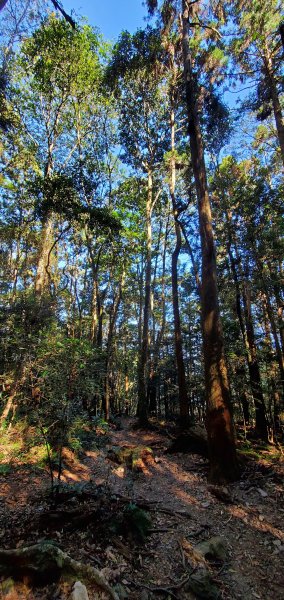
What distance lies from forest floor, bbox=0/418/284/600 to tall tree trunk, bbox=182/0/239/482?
50cm

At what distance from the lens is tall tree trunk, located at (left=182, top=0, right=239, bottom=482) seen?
5684mm

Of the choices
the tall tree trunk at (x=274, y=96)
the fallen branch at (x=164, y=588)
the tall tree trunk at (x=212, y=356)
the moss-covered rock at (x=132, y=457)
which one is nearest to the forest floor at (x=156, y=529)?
the fallen branch at (x=164, y=588)

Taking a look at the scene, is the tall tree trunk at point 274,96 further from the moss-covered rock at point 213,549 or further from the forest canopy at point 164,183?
the moss-covered rock at point 213,549

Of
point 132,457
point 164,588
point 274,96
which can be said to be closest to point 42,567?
point 164,588

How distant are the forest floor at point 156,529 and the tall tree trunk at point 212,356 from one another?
0.50m

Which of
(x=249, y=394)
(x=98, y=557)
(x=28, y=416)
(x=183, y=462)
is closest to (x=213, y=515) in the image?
(x=98, y=557)

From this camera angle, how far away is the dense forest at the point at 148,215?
18.7ft

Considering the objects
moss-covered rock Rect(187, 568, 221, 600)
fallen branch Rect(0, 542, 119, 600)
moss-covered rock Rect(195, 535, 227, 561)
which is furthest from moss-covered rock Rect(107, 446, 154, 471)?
fallen branch Rect(0, 542, 119, 600)

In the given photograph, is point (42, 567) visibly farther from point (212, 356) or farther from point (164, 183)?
point (164, 183)

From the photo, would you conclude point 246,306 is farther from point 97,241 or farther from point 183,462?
point 97,241

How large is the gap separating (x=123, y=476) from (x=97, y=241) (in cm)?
1200

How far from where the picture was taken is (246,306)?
40.0ft

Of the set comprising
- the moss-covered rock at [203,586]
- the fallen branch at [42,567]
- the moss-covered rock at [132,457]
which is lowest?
the moss-covered rock at [203,586]

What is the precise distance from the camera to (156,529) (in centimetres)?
414
